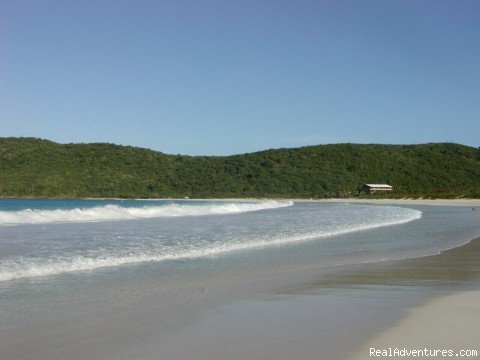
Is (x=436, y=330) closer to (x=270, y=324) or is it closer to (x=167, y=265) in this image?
(x=270, y=324)

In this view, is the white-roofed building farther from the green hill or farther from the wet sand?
the wet sand

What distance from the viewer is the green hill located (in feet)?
277

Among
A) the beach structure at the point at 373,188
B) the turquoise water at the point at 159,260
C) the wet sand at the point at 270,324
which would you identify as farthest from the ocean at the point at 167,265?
the beach structure at the point at 373,188

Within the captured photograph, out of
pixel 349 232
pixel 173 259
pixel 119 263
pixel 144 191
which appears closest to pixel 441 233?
pixel 349 232

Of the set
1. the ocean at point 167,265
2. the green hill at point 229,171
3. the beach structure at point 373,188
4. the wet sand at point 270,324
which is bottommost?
the wet sand at point 270,324

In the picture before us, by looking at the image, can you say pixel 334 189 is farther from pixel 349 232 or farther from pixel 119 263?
pixel 119 263

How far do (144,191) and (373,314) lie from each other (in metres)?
83.8

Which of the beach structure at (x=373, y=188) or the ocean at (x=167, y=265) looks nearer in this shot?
the ocean at (x=167, y=265)

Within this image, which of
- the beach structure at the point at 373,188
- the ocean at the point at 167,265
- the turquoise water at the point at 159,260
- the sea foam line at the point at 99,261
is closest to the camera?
the ocean at the point at 167,265

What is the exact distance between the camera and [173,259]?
11016 mm

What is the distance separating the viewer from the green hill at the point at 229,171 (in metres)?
84.5

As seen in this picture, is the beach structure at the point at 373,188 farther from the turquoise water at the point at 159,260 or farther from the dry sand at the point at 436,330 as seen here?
the dry sand at the point at 436,330

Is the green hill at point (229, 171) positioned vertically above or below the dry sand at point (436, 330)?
above

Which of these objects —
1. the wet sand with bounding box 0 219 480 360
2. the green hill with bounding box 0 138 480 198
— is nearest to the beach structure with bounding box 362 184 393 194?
the green hill with bounding box 0 138 480 198
